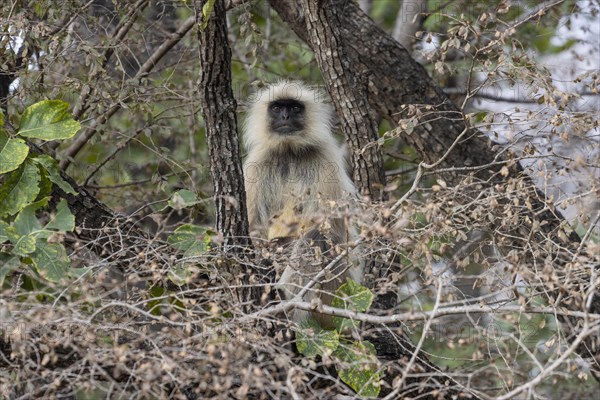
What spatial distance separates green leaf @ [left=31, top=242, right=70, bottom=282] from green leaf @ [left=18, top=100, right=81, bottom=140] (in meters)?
0.66

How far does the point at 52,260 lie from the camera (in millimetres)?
4004

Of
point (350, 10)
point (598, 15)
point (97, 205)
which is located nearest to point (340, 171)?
point (350, 10)

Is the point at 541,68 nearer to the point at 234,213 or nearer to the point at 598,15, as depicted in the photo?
the point at 234,213

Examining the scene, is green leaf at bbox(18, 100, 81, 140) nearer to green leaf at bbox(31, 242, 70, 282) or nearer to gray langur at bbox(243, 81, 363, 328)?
green leaf at bbox(31, 242, 70, 282)

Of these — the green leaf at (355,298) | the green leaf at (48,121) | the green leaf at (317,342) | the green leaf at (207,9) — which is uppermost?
the green leaf at (207,9)

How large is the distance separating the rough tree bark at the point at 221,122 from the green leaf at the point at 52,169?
2.34ft

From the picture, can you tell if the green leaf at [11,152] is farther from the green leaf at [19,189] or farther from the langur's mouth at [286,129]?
the langur's mouth at [286,129]

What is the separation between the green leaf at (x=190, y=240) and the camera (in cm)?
429

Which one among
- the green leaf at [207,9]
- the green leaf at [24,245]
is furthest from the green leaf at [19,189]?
the green leaf at [207,9]

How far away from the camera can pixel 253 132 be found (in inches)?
251

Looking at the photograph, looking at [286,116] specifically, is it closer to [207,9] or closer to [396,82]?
[396,82]

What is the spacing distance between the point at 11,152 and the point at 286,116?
224 cm

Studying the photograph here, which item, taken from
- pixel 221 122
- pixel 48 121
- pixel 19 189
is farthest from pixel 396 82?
pixel 19 189

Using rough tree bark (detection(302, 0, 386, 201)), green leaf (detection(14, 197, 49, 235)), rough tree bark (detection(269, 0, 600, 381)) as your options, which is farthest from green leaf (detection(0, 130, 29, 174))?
rough tree bark (detection(269, 0, 600, 381))
